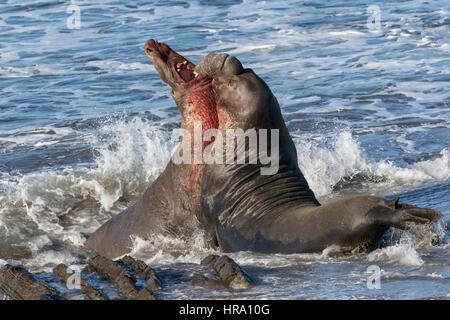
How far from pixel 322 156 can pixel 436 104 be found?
144 inches

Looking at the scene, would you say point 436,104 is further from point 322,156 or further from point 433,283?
point 433,283

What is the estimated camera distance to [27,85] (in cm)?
1662

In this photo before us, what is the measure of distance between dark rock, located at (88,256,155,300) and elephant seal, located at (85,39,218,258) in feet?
6.44

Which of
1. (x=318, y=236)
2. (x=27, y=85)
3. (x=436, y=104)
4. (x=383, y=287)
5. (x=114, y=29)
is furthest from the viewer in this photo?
(x=114, y=29)

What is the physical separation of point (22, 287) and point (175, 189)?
2672mm

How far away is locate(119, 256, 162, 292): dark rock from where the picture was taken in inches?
216

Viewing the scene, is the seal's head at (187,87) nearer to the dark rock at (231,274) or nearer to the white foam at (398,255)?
the dark rock at (231,274)

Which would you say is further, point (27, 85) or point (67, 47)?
point (67, 47)

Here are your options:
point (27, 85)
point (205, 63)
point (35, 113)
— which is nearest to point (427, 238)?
point (205, 63)

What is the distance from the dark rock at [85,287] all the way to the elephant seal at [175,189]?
6.83 feet

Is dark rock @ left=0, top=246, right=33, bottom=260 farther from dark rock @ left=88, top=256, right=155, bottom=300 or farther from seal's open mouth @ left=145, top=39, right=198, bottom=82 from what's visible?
dark rock @ left=88, top=256, right=155, bottom=300
